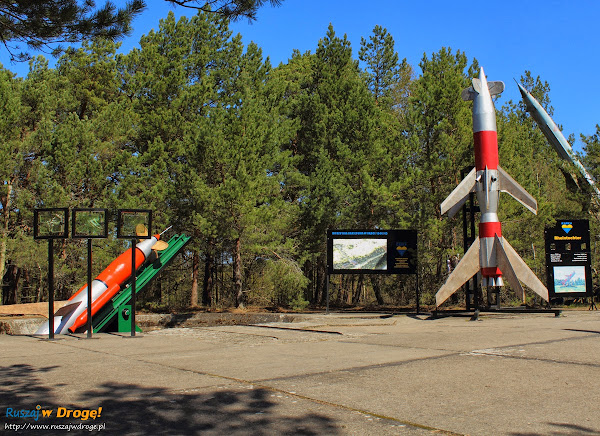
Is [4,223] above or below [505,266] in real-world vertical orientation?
above

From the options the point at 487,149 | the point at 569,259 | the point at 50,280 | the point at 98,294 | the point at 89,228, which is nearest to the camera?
the point at 50,280

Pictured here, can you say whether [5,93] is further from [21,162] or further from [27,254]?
[27,254]

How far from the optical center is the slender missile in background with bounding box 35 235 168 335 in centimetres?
1350

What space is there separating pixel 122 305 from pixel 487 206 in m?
10.2

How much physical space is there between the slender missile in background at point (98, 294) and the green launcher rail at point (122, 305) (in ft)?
0.63

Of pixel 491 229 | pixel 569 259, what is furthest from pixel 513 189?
pixel 569 259

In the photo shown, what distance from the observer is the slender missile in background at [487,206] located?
1529 centimetres

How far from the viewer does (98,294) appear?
1406cm

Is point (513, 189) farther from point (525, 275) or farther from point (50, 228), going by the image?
point (50, 228)

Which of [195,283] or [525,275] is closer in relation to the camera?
[525,275]

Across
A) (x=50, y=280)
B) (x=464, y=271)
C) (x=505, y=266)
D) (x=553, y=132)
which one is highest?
(x=553, y=132)

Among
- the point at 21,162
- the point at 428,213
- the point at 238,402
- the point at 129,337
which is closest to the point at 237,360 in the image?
the point at 238,402

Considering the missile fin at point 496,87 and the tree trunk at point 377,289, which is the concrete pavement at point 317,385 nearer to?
the missile fin at point 496,87

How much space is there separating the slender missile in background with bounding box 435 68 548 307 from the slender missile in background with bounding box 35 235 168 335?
820 centimetres
